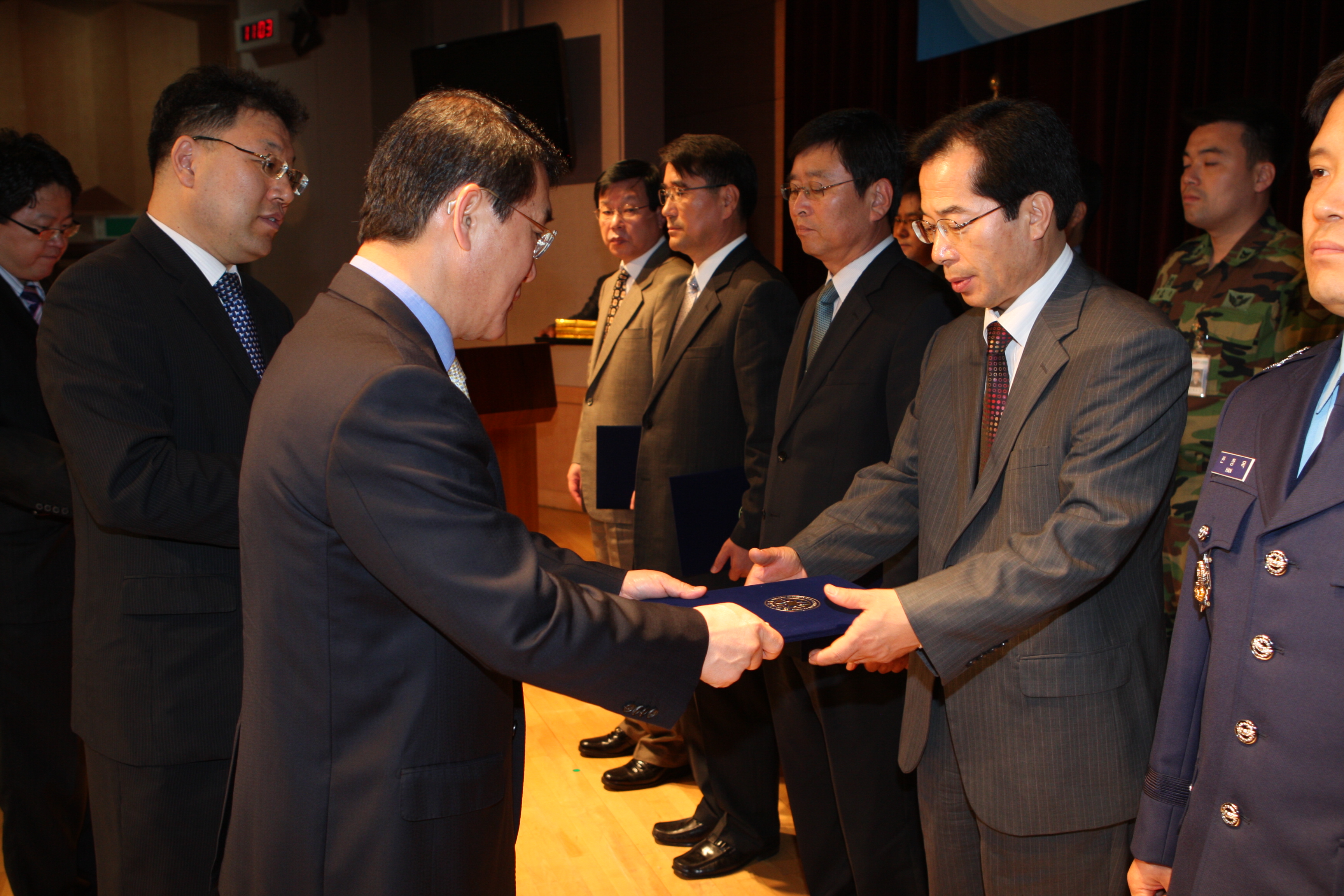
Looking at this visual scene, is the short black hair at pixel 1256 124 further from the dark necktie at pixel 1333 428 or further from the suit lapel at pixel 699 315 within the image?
the dark necktie at pixel 1333 428

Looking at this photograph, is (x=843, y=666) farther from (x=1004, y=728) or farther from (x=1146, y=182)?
(x=1146, y=182)

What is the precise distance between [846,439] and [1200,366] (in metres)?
1.59

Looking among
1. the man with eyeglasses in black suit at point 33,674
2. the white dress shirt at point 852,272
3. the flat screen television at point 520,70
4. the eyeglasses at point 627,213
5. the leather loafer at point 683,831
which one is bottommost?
the leather loafer at point 683,831

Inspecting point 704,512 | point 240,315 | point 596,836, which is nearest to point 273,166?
point 240,315

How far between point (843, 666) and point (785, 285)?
1157 mm

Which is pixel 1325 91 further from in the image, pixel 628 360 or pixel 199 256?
pixel 628 360

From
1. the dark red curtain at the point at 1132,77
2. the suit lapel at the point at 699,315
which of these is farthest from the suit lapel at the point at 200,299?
the dark red curtain at the point at 1132,77

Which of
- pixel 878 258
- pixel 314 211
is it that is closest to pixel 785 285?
pixel 878 258

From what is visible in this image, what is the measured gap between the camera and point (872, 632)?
5.18 ft

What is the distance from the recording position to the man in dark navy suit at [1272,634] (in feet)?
3.49

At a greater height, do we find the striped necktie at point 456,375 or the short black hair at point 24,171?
the short black hair at point 24,171

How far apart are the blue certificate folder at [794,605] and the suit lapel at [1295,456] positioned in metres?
0.64

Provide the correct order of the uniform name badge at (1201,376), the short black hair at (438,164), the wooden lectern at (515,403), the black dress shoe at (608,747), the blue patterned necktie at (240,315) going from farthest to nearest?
the wooden lectern at (515,403), the black dress shoe at (608,747), the uniform name badge at (1201,376), the blue patterned necktie at (240,315), the short black hair at (438,164)

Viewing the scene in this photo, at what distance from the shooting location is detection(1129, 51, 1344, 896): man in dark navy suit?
106 centimetres
